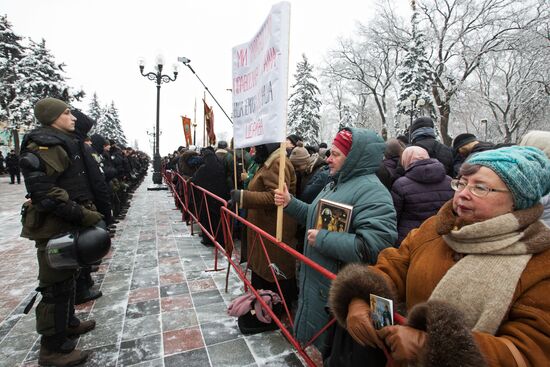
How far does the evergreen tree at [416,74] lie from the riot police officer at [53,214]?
25346 mm

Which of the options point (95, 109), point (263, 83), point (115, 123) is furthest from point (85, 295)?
point (95, 109)

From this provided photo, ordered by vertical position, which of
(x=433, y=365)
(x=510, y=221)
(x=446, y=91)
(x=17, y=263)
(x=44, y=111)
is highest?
(x=446, y=91)

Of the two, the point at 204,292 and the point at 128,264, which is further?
the point at 128,264

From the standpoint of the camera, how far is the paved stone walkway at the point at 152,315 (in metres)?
2.83

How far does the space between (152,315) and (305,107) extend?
31.5 metres

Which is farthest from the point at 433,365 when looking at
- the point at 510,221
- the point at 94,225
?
the point at 94,225

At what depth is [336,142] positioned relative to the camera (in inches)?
87.3

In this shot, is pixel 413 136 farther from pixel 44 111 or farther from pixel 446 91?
pixel 446 91

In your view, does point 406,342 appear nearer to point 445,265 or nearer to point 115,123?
point 445,265

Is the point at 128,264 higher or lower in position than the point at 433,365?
lower

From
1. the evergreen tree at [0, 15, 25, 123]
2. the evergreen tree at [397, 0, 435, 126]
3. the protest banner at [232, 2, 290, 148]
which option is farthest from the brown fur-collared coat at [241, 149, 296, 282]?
the evergreen tree at [0, 15, 25, 123]

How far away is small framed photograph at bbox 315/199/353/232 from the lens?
2.00 metres

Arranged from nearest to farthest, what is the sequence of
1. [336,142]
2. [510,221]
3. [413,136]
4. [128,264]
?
1. [510,221]
2. [336,142]
3. [413,136]
4. [128,264]

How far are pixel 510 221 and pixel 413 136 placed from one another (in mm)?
3825
